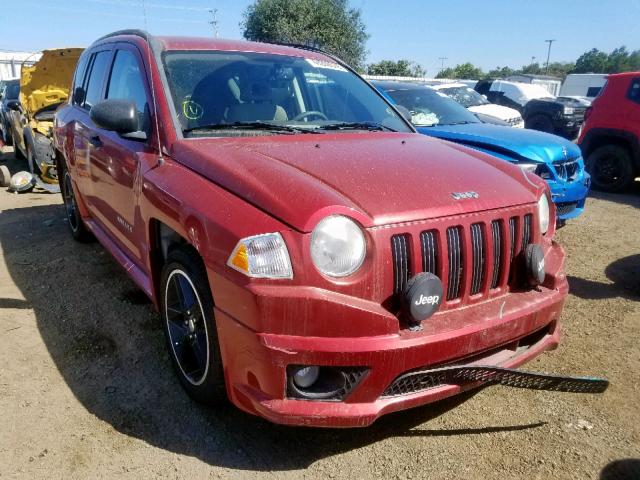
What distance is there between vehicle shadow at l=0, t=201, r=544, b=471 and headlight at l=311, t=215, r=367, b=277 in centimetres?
97

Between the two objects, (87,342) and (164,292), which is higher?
(164,292)

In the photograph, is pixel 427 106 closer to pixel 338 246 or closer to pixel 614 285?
pixel 614 285

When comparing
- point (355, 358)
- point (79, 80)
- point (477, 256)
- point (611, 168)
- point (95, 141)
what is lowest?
point (611, 168)

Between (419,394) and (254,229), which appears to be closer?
(254,229)

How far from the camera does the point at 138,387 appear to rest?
9.59 ft

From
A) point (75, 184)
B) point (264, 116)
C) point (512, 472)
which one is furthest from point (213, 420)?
point (75, 184)

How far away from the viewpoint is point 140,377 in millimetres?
3021

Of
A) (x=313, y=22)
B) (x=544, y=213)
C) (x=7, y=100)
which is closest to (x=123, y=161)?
(x=544, y=213)

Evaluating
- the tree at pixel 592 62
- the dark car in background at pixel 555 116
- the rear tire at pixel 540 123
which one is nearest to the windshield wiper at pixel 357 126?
the dark car in background at pixel 555 116

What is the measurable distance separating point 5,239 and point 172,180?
13.4 ft

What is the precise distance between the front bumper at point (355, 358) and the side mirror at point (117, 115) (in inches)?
51.1

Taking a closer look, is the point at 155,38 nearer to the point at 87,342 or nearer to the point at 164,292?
the point at 164,292

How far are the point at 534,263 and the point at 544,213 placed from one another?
0.44 meters

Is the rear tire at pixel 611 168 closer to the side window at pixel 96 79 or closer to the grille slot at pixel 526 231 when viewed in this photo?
the grille slot at pixel 526 231
